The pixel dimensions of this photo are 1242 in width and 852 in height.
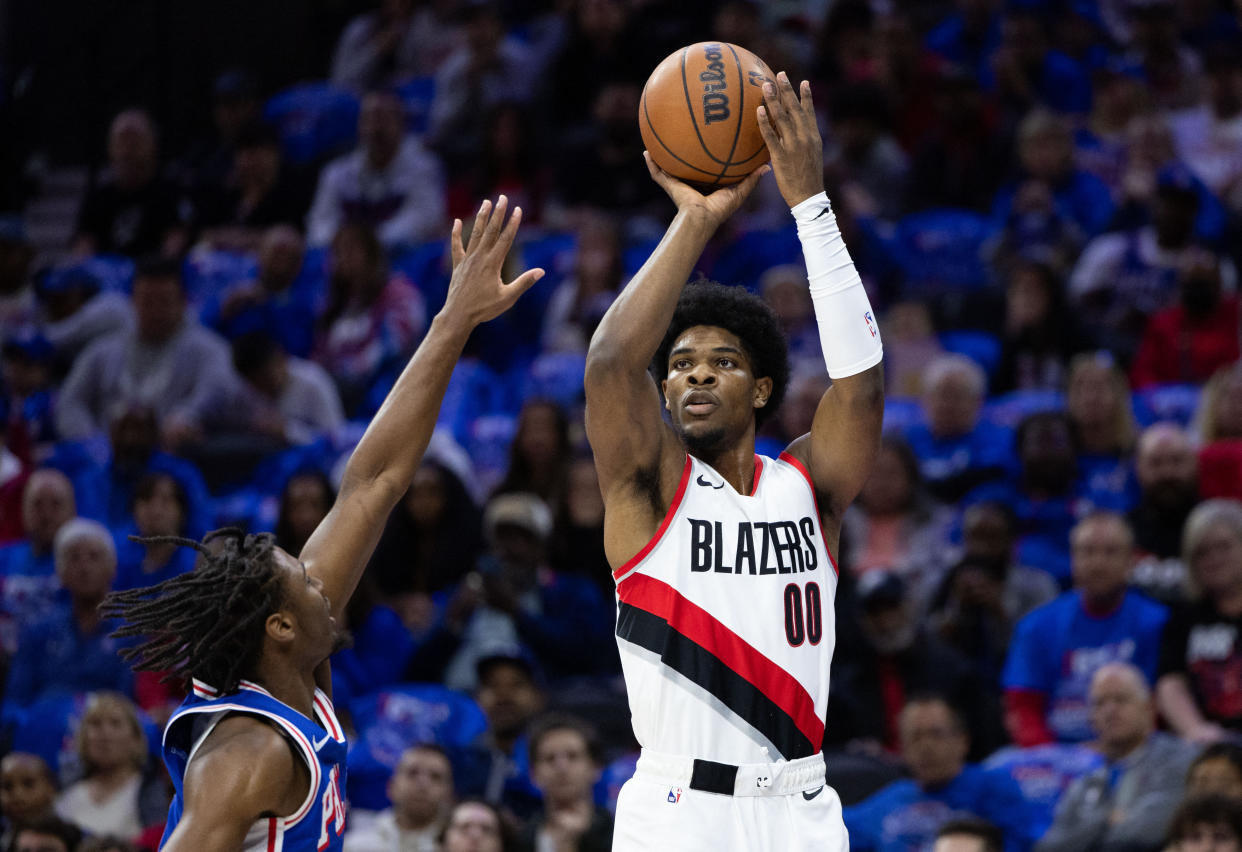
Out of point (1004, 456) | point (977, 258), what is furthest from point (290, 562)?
point (977, 258)

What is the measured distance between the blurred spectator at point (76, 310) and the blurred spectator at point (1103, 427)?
6394 millimetres

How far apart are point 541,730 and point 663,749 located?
11.0ft

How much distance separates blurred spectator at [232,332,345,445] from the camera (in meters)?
10.5

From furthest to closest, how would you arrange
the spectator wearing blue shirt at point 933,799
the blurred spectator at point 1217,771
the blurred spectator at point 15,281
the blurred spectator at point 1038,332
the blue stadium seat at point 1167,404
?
1. the blurred spectator at point 15,281
2. the blurred spectator at point 1038,332
3. the blue stadium seat at point 1167,404
4. the spectator wearing blue shirt at point 933,799
5. the blurred spectator at point 1217,771

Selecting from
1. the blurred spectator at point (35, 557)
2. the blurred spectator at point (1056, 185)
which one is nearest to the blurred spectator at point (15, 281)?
the blurred spectator at point (35, 557)

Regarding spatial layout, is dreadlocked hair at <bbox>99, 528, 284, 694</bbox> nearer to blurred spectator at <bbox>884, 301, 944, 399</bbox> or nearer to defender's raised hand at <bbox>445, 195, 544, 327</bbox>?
defender's raised hand at <bbox>445, 195, 544, 327</bbox>

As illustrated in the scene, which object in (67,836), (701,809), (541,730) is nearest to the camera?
(701,809)

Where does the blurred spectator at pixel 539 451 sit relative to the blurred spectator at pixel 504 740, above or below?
above

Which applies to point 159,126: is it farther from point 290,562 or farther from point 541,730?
point 290,562

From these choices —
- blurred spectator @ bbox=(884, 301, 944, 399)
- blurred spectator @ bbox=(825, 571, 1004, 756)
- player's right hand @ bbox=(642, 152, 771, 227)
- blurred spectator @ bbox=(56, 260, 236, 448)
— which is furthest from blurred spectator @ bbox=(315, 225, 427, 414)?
player's right hand @ bbox=(642, 152, 771, 227)

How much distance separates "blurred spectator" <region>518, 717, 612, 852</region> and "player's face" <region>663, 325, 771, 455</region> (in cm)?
321

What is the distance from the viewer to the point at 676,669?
13.4 ft

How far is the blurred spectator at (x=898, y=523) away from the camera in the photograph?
874 centimetres

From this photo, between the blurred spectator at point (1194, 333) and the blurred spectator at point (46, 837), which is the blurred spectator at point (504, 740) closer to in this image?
the blurred spectator at point (46, 837)
